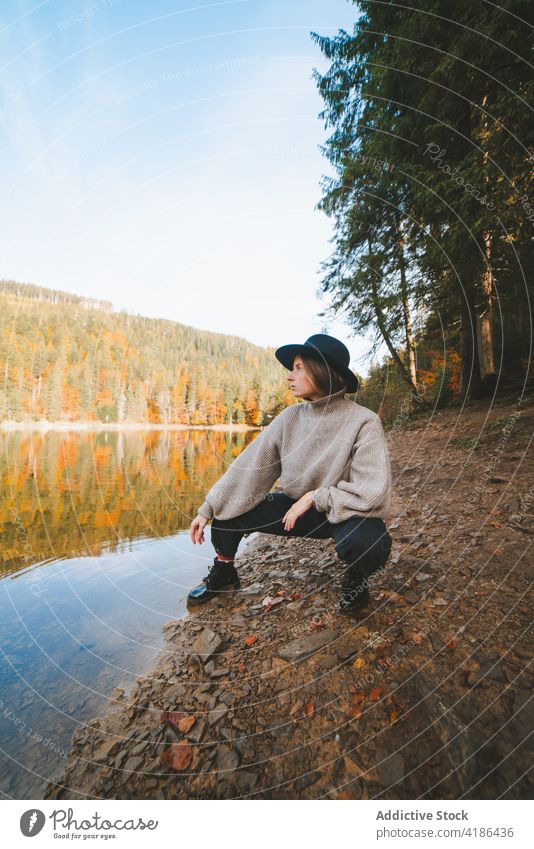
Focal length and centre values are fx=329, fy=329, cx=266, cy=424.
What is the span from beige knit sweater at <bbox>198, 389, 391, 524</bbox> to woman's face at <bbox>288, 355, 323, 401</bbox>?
112mm

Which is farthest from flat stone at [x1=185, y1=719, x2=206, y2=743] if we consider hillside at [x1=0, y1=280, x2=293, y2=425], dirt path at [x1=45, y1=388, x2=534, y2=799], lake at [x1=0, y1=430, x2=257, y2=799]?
hillside at [x1=0, y1=280, x2=293, y2=425]

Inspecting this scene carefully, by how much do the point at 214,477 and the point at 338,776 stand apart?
1336 cm

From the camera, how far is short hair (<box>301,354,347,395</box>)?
3.02 m

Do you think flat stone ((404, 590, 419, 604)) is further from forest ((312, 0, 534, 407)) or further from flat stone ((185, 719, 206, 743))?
forest ((312, 0, 534, 407))

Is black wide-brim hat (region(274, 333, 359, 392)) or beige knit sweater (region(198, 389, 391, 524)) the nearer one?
beige knit sweater (region(198, 389, 391, 524))

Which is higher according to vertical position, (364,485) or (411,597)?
(364,485)

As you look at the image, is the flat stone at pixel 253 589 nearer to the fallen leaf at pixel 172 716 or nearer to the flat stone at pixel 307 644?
the flat stone at pixel 307 644

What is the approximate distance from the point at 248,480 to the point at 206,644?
1482 mm

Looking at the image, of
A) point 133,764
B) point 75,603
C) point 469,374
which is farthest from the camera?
point 469,374

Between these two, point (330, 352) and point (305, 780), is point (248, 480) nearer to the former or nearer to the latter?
point (330, 352)

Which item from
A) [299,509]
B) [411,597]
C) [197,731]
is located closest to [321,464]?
[299,509]

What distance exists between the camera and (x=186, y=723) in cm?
211

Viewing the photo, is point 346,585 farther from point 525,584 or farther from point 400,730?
point 525,584

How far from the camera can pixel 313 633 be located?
270 cm
